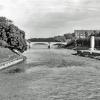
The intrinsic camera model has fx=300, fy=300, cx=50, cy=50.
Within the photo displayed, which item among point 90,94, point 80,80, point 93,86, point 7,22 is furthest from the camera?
point 7,22

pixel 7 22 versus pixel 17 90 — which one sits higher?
pixel 7 22

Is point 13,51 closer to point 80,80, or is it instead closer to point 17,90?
point 80,80

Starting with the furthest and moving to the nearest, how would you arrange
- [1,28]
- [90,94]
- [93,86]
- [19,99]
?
[1,28] → [93,86] → [90,94] → [19,99]

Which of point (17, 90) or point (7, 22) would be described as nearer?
point (17, 90)

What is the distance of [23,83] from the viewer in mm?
28219

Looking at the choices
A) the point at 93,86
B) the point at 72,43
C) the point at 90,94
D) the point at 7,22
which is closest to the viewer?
the point at 90,94

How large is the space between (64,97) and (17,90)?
4.54 meters

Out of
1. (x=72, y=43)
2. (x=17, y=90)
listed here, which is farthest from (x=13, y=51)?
(x=72, y=43)

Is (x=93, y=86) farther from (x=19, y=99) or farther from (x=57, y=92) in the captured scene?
(x=19, y=99)

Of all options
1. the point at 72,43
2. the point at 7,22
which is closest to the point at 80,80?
the point at 7,22

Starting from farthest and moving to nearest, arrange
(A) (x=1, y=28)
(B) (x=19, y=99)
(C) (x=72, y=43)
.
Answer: (C) (x=72, y=43) → (A) (x=1, y=28) → (B) (x=19, y=99)

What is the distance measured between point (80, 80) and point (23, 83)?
5.98m

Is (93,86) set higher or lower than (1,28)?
lower

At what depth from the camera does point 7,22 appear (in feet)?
209
